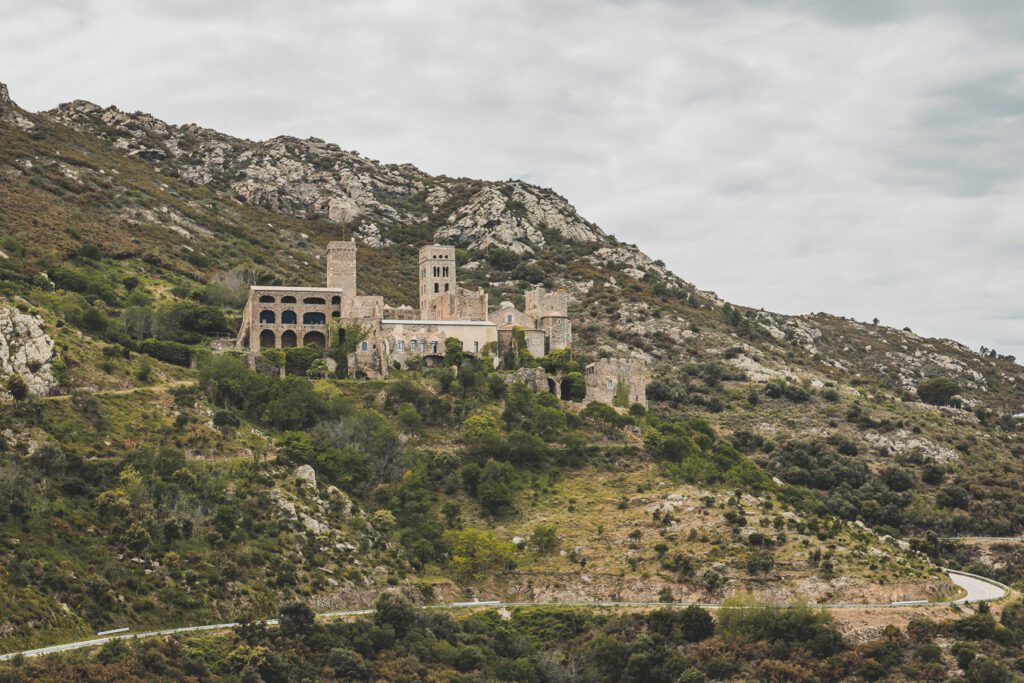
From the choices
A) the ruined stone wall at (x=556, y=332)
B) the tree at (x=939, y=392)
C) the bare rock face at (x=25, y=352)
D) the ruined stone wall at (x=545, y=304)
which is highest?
the ruined stone wall at (x=545, y=304)

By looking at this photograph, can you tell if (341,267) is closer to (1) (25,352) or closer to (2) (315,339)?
(2) (315,339)

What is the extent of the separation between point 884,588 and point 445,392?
3112 cm

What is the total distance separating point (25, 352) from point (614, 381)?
132ft

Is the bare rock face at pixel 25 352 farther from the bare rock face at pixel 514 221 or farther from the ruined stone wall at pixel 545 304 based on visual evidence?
the bare rock face at pixel 514 221

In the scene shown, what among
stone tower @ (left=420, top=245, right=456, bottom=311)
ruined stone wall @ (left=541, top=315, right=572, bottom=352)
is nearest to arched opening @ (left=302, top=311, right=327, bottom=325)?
stone tower @ (left=420, top=245, right=456, bottom=311)

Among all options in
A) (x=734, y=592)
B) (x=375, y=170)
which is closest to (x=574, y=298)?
(x=375, y=170)

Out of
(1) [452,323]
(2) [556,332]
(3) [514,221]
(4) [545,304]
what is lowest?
(2) [556,332]

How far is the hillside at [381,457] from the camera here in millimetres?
60969

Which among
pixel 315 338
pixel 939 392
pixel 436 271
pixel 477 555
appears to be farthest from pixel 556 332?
pixel 939 392

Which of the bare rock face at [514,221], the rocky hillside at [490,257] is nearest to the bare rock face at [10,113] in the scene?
the rocky hillside at [490,257]

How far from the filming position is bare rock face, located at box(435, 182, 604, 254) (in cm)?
14900

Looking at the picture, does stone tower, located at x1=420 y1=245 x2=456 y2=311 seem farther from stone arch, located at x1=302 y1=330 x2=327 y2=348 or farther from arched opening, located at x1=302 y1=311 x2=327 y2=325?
stone arch, located at x1=302 y1=330 x2=327 y2=348

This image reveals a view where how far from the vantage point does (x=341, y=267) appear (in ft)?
322

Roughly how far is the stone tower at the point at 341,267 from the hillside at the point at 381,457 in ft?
25.7
